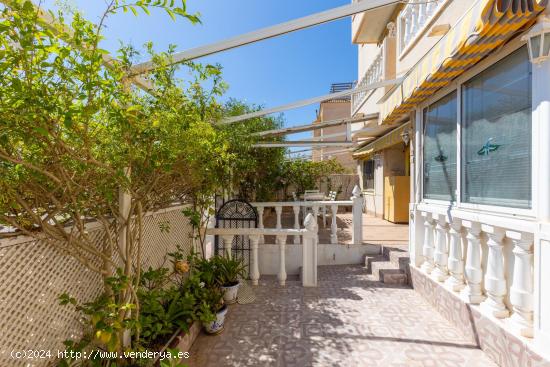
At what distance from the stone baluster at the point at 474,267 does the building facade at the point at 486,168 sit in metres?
0.01

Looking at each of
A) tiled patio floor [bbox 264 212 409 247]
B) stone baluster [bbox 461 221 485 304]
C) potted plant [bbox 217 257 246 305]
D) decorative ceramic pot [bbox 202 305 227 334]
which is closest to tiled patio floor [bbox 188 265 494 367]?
decorative ceramic pot [bbox 202 305 227 334]

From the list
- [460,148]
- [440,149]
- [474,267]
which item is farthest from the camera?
[440,149]

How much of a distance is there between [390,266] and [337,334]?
2571 mm

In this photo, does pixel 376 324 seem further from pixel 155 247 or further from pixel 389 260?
pixel 155 247

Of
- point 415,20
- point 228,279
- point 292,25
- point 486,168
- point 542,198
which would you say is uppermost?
point 415,20

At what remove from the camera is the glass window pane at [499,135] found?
8.51 ft

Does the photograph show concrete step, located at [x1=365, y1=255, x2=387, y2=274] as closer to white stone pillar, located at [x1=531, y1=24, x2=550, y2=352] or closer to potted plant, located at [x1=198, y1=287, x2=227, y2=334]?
white stone pillar, located at [x1=531, y1=24, x2=550, y2=352]

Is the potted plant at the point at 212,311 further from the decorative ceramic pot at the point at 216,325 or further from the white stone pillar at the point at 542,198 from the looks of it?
the white stone pillar at the point at 542,198

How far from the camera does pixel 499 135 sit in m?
2.92

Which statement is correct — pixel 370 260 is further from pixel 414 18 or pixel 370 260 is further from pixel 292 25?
pixel 414 18

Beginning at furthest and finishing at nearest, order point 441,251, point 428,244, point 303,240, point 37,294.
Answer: point 303,240 → point 428,244 → point 441,251 → point 37,294

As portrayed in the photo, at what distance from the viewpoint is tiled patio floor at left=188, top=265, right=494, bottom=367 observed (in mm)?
2951

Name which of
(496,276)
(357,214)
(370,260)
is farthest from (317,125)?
(496,276)

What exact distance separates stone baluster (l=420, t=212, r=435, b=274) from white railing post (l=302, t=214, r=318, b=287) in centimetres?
194
